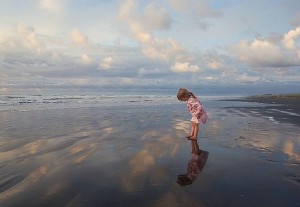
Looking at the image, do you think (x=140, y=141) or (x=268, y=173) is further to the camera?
(x=140, y=141)

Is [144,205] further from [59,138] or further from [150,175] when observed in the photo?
[59,138]

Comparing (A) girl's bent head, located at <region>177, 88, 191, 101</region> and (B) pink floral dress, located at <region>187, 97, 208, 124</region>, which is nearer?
(B) pink floral dress, located at <region>187, 97, 208, 124</region>

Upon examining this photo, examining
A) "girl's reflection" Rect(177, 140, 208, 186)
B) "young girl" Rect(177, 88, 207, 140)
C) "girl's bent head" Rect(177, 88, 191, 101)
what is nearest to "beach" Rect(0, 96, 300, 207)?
"girl's reflection" Rect(177, 140, 208, 186)

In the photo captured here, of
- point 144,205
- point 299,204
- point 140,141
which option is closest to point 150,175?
point 144,205

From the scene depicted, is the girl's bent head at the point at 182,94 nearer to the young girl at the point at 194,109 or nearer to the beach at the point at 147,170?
the young girl at the point at 194,109

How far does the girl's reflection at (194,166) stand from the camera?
6.74m

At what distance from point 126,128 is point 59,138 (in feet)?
12.8

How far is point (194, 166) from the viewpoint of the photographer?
795 centimetres

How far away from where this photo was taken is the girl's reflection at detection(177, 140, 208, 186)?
265 inches

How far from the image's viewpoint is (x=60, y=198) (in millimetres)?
5707

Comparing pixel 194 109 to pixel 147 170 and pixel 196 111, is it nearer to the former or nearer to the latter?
pixel 196 111

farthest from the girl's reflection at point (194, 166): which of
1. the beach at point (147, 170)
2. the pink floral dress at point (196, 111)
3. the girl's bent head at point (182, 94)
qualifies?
the girl's bent head at point (182, 94)

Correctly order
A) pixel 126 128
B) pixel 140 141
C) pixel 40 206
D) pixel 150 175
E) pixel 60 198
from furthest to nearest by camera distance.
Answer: pixel 126 128
pixel 140 141
pixel 150 175
pixel 60 198
pixel 40 206

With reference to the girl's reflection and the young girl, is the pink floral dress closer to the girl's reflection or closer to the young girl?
the young girl
